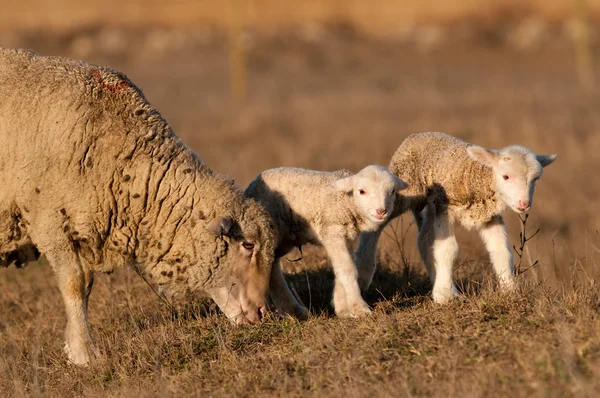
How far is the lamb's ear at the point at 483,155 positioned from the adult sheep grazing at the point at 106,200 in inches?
63.9

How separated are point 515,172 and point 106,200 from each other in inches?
118

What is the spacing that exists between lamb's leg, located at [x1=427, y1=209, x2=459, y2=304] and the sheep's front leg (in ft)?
1.99

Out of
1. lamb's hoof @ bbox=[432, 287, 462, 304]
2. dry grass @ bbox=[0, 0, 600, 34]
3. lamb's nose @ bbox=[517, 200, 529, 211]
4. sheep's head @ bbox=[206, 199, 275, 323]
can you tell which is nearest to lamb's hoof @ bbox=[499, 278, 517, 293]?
lamb's hoof @ bbox=[432, 287, 462, 304]

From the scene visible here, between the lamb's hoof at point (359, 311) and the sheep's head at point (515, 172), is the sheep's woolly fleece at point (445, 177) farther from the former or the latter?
the lamb's hoof at point (359, 311)

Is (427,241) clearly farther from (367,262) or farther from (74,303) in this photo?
(74,303)

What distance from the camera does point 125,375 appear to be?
6.34 metres

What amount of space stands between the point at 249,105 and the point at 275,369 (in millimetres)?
18418

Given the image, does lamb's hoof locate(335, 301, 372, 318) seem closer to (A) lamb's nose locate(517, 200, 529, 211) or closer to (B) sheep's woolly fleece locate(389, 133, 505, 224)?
(B) sheep's woolly fleece locate(389, 133, 505, 224)

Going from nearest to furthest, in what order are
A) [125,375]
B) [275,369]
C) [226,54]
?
1. [275,369]
2. [125,375]
3. [226,54]

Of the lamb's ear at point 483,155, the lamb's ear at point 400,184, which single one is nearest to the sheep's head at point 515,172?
the lamb's ear at point 483,155

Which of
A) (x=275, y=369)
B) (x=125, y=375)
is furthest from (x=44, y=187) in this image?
(x=275, y=369)

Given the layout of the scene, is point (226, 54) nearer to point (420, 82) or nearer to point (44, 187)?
point (420, 82)

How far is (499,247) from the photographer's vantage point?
7.11 meters

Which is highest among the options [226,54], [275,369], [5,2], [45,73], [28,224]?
[5,2]
